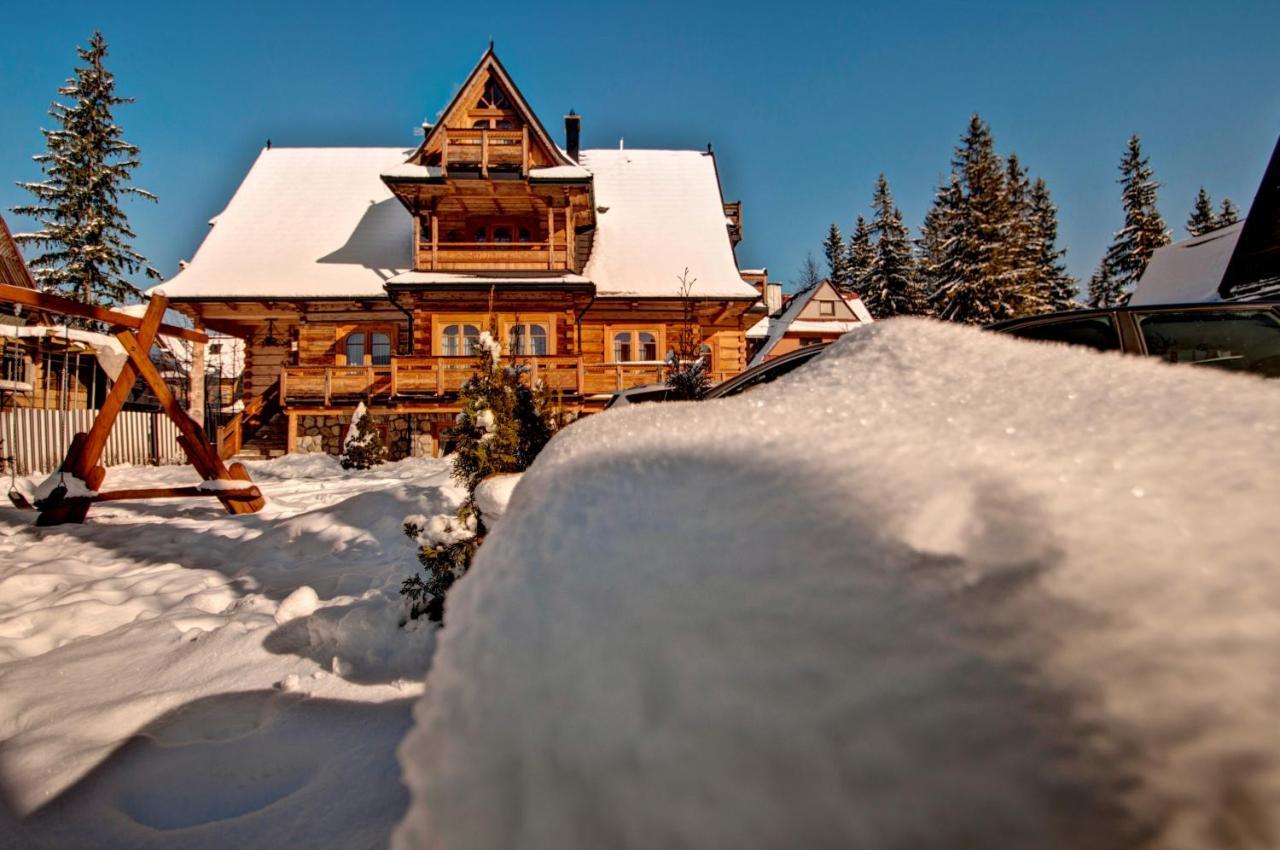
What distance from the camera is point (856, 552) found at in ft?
1.40

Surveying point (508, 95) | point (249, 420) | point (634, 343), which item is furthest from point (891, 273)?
point (249, 420)

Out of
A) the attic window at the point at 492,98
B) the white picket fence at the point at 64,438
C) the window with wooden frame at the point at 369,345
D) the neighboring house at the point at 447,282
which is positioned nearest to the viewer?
the white picket fence at the point at 64,438

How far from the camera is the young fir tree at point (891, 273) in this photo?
2988cm

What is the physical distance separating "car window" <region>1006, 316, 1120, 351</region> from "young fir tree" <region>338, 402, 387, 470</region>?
10545mm

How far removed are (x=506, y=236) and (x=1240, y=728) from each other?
17440mm

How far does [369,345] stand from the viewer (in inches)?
623

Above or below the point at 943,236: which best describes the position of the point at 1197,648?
below

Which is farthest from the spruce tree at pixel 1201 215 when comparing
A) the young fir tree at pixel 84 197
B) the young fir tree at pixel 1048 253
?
the young fir tree at pixel 84 197

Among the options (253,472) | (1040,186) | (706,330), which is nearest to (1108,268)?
(1040,186)

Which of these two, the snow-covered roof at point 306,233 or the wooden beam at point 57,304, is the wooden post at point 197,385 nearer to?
the snow-covered roof at point 306,233

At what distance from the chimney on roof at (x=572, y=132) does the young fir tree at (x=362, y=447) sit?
476 inches

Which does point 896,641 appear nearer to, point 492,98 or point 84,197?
point 492,98

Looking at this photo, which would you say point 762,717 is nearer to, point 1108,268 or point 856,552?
point 856,552

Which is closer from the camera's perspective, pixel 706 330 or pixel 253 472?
pixel 253 472
